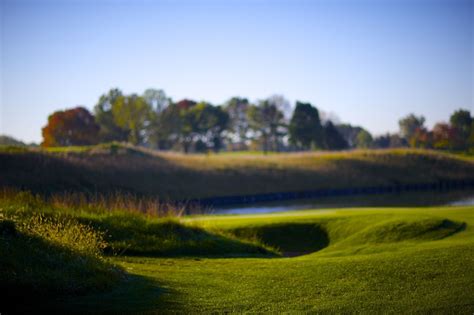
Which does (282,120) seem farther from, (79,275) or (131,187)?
(79,275)

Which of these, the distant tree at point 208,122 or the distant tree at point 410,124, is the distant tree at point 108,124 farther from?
the distant tree at point 410,124

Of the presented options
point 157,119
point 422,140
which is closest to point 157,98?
point 157,119

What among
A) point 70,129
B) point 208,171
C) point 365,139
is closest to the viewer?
point 208,171

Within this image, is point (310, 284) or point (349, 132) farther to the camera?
point (349, 132)

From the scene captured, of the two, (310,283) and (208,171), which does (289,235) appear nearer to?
(310,283)

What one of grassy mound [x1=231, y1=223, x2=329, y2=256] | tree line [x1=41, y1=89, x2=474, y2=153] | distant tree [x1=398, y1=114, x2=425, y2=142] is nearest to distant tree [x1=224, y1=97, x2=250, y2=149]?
tree line [x1=41, y1=89, x2=474, y2=153]

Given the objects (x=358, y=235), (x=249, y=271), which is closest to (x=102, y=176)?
(x=358, y=235)

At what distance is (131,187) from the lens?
44.3 metres

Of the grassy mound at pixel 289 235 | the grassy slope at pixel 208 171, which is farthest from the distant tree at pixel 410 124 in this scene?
the grassy mound at pixel 289 235

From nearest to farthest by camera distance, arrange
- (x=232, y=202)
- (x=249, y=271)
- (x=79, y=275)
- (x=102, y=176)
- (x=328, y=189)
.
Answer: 1. (x=79, y=275)
2. (x=249, y=271)
3. (x=102, y=176)
4. (x=232, y=202)
5. (x=328, y=189)

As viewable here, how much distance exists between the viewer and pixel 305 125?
279 ft

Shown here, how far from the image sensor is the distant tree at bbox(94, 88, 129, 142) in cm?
7812

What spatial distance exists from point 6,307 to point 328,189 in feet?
152

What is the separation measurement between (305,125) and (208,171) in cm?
3596
